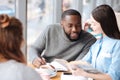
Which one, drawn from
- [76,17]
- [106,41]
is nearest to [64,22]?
[76,17]

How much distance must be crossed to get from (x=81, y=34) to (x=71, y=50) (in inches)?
7.3

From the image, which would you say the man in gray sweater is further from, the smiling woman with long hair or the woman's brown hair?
the woman's brown hair

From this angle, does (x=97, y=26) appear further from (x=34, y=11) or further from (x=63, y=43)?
(x=34, y=11)

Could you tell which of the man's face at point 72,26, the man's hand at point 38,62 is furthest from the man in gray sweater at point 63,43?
the man's hand at point 38,62

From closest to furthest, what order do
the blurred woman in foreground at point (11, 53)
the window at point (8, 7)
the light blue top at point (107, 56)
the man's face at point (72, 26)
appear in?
the blurred woman in foreground at point (11, 53) → the light blue top at point (107, 56) → the man's face at point (72, 26) → the window at point (8, 7)

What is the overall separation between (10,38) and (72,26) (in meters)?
1.39

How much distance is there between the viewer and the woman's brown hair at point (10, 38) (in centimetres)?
132

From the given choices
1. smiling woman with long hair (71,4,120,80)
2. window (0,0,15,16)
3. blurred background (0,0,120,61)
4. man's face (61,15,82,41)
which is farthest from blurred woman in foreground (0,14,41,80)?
window (0,0,15,16)

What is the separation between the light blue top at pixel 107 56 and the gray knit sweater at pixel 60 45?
268 mm

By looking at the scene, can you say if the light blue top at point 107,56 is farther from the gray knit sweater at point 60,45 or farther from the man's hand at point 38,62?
the man's hand at point 38,62

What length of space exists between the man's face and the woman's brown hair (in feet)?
4.26

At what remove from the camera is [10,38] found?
1.33 metres

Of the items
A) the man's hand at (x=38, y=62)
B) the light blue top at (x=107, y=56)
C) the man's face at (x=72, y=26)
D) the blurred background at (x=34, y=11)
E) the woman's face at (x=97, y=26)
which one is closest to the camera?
the light blue top at (x=107, y=56)

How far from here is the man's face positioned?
8.70ft
